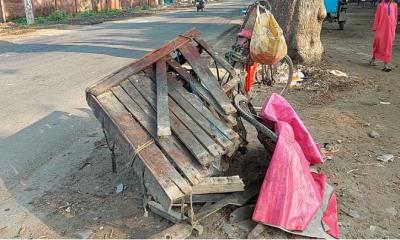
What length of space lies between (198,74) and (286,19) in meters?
6.16

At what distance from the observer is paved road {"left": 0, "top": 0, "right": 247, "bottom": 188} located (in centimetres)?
462

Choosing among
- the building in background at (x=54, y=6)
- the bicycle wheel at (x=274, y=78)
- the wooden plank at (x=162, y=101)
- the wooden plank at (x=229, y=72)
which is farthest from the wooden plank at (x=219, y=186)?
the building in background at (x=54, y=6)

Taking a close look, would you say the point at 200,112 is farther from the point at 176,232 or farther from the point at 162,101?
the point at 176,232

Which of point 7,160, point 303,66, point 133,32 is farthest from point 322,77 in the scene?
point 133,32

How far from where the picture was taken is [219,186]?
299 centimetres

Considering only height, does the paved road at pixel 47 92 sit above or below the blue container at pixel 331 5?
below

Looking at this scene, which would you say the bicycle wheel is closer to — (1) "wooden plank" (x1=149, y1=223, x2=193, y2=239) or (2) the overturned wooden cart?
(2) the overturned wooden cart

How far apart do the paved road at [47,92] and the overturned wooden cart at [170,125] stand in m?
1.50

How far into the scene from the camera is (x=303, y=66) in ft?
29.2

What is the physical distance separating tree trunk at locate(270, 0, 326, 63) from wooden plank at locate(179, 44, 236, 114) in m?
5.69

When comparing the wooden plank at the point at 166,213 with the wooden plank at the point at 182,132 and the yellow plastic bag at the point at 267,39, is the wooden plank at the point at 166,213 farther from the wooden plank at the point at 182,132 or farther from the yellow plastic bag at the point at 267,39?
the yellow plastic bag at the point at 267,39

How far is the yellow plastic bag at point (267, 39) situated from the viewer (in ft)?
14.9

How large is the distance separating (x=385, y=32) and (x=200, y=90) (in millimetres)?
7174

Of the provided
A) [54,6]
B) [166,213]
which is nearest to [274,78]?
[166,213]
